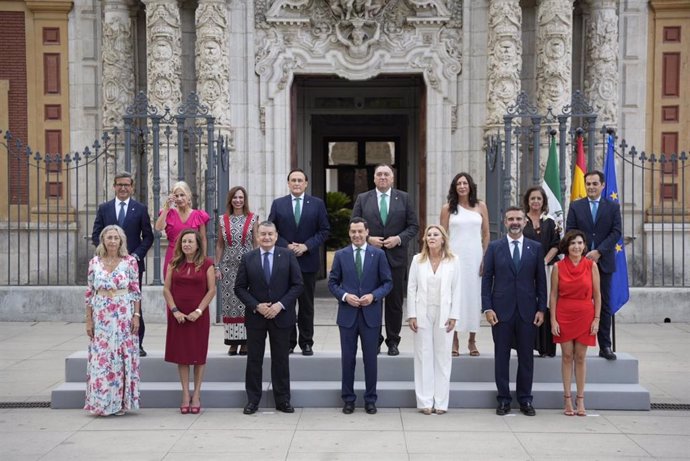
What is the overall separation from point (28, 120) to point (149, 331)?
20.0 ft

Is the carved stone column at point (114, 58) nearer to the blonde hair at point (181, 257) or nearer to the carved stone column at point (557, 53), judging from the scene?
the carved stone column at point (557, 53)

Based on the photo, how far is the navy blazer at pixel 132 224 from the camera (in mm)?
10367

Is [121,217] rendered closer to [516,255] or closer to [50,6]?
[516,255]

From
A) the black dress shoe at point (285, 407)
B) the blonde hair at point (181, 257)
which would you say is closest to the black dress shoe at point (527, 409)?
the black dress shoe at point (285, 407)

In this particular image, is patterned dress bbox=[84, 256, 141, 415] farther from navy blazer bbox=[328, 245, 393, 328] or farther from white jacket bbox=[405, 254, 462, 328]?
white jacket bbox=[405, 254, 462, 328]

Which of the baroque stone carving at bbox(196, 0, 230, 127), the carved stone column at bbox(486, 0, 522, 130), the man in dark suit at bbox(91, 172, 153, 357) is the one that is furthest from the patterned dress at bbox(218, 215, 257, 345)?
the carved stone column at bbox(486, 0, 522, 130)

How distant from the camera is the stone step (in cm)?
953

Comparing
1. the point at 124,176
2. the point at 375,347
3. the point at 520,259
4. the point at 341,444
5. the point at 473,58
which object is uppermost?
the point at 473,58

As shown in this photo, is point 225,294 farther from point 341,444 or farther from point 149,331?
point 149,331

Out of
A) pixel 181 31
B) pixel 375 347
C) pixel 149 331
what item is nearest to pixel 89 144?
pixel 181 31

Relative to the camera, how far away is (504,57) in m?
16.6

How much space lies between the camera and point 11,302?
15305mm

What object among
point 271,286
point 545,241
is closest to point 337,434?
point 271,286

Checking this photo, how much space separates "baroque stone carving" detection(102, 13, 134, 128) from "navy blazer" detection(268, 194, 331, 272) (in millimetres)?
7787
